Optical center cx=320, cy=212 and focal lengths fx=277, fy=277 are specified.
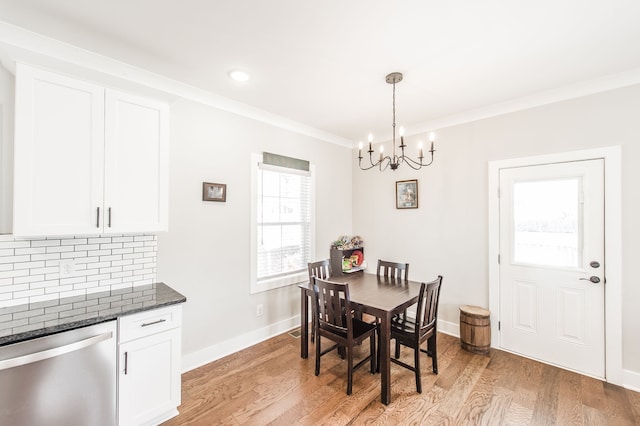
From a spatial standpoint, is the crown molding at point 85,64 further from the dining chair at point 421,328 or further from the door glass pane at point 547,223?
the door glass pane at point 547,223

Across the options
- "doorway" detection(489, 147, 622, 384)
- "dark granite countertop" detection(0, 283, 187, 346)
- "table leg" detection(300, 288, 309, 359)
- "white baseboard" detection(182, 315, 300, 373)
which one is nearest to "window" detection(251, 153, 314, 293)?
"white baseboard" detection(182, 315, 300, 373)

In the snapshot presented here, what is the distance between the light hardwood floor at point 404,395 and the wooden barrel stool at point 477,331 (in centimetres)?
11

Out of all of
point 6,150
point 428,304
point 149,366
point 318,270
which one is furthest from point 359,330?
point 6,150

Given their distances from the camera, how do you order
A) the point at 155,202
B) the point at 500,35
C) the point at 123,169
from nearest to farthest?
the point at 500,35
the point at 123,169
the point at 155,202

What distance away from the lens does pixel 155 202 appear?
2.12 m

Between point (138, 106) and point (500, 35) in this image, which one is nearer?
point (500, 35)

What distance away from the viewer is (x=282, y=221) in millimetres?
3479

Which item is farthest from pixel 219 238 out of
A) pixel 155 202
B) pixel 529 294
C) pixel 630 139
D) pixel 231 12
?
pixel 630 139

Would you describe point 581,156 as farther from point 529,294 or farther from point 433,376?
point 433,376

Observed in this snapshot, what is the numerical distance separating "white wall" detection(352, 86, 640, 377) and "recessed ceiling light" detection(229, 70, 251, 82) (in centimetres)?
233

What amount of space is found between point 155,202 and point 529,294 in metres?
3.60

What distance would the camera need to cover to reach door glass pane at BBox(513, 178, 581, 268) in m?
2.60

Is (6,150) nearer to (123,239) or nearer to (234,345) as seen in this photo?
(123,239)

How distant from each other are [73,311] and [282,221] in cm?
212
